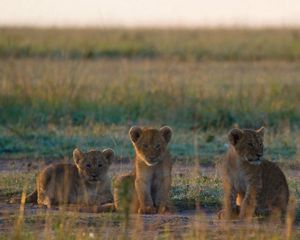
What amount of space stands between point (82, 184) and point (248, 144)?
1767 millimetres

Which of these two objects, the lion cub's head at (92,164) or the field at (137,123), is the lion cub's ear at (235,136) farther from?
the lion cub's head at (92,164)

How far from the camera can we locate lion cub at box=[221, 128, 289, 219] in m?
9.60

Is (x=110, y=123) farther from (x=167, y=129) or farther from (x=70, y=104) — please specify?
(x=167, y=129)

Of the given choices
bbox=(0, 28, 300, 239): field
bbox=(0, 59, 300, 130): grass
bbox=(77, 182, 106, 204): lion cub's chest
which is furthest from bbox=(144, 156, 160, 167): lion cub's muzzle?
bbox=(0, 59, 300, 130): grass

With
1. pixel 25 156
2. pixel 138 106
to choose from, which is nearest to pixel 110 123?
pixel 138 106

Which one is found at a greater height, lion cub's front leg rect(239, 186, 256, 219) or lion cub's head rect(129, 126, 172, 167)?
lion cub's head rect(129, 126, 172, 167)

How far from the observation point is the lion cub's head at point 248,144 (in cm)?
956

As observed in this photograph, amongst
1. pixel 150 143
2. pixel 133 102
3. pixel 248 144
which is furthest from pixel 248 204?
pixel 133 102

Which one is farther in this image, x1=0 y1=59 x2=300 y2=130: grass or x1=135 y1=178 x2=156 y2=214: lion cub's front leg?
x1=0 y1=59 x2=300 y2=130: grass

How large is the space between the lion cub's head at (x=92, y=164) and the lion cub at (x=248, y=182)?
131cm

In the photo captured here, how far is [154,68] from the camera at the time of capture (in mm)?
27172

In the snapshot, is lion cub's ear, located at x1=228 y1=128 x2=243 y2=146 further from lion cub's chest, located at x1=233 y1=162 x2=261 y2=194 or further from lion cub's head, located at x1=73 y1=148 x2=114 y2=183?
lion cub's head, located at x1=73 y1=148 x2=114 y2=183

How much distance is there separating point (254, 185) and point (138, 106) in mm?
7805

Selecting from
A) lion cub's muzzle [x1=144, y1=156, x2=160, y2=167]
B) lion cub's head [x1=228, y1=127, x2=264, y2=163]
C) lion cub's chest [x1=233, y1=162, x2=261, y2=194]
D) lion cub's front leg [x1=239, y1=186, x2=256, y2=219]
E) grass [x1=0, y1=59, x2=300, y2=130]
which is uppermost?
grass [x1=0, y1=59, x2=300, y2=130]
